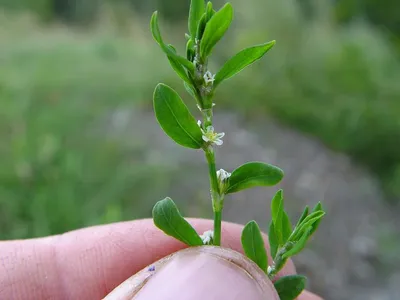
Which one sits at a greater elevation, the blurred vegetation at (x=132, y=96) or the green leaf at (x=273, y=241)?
the green leaf at (x=273, y=241)

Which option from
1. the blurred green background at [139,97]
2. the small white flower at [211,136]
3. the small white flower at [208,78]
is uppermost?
the small white flower at [208,78]

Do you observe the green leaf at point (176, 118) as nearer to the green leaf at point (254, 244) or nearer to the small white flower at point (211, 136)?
the small white flower at point (211, 136)

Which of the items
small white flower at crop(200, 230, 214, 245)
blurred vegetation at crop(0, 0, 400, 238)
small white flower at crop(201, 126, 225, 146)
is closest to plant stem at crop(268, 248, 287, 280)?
small white flower at crop(200, 230, 214, 245)

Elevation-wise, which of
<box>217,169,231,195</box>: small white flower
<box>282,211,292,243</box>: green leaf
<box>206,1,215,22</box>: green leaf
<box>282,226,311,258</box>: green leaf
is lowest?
<box>282,211,292,243</box>: green leaf

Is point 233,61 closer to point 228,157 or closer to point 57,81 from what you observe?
point 228,157

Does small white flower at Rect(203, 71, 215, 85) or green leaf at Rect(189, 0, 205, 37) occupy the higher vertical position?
green leaf at Rect(189, 0, 205, 37)

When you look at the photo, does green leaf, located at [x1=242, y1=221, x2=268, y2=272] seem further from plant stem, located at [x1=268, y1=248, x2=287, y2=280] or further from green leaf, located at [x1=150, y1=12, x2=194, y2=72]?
green leaf, located at [x1=150, y1=12, x2=194, y2=72]

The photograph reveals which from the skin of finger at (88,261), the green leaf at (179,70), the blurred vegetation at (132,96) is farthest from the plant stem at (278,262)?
the blurred vegetation at (132,96)
